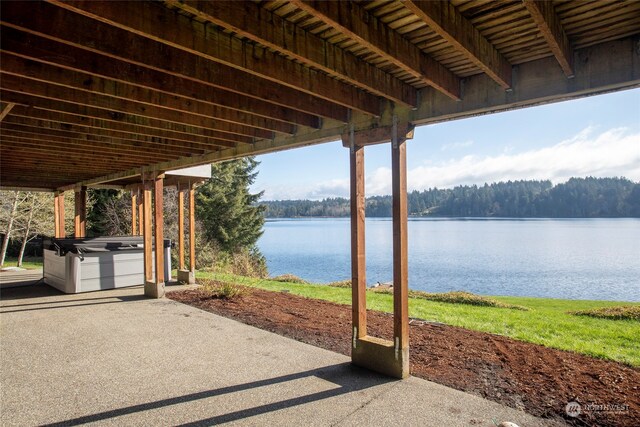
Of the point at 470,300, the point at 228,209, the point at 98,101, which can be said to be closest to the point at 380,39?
the point at 98,101

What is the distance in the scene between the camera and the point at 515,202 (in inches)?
2889

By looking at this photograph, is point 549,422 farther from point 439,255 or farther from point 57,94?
point 439,255

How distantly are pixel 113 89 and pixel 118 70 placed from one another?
529 millimetres

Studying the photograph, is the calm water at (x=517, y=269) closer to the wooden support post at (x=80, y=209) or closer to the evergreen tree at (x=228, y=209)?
the evergreen tree at (x=228, y=209)

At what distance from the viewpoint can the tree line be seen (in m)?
64.5

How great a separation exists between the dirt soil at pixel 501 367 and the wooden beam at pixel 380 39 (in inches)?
108

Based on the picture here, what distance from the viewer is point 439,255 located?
27.3 meters

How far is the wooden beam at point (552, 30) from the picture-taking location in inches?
86.2

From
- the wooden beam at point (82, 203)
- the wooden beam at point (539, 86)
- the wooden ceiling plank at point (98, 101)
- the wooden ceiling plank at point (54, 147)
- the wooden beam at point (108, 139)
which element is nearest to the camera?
the wooden beam at point (539, 86)

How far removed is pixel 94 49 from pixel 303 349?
3.76 m

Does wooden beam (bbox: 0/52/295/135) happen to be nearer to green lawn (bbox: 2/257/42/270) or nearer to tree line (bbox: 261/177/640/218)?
green lawn (bbox: 2/257/42/270)

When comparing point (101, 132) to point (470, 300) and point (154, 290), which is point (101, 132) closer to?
point (154, 290)
